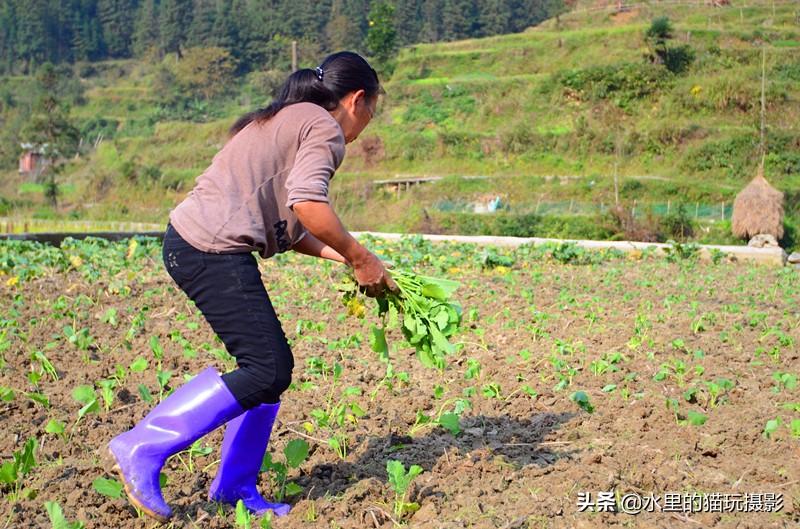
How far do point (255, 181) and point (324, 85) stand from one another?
16.3 inches

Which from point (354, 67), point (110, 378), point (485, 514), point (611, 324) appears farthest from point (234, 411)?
point (611, 324)

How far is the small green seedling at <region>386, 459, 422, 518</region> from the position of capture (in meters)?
2.87

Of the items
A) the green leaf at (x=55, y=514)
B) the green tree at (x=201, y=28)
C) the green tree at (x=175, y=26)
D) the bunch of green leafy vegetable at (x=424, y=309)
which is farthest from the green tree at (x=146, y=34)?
the green leaf at (x=55, y=514)

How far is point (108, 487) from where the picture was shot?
2781mm

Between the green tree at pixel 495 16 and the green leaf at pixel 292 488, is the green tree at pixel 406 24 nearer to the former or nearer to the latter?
the green tree at pixel 495 16

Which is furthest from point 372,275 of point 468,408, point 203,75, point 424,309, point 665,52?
point 203,75

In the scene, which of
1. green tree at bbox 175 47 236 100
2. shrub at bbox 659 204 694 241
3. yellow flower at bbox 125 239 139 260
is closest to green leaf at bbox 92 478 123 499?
yellow flower at bbox 125 239 139 260

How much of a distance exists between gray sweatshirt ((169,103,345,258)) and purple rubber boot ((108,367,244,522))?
46cm

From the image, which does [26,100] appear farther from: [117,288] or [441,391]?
[441,391]

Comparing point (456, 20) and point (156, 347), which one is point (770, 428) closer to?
point (156, 347)

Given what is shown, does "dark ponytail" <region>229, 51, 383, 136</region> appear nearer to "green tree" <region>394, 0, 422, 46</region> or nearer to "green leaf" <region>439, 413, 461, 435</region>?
"green leaf" <region>439, 413, 461, 435</region>

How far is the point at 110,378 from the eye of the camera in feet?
15.5

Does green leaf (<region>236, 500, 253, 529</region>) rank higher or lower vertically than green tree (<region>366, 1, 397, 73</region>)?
higher

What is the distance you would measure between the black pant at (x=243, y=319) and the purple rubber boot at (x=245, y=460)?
0.14 m
